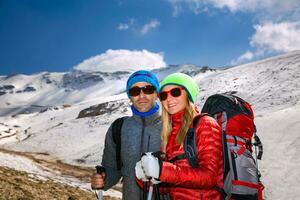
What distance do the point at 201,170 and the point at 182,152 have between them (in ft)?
1.09

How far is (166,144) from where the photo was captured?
12.3 ft

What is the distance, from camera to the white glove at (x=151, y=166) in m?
3.12

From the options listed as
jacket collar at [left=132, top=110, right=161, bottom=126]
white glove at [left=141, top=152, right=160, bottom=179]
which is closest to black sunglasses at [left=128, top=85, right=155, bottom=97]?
jacket collar at [left=132, top=110, right=161, bottom=126]

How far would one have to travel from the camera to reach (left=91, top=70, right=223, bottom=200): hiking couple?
125 inches

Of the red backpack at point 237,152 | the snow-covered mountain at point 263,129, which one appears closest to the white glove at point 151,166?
the red backpack at point 237,152

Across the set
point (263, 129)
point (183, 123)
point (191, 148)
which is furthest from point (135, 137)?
point (263, 129)

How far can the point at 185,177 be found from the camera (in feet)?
10.4

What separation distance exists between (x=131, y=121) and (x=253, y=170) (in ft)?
5.63

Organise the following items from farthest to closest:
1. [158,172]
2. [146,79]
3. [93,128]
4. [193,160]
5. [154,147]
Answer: [93,128]
[146,79]
[154,147]
[193,160]
[158,172]

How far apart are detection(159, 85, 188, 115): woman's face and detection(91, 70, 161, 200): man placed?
600 mm

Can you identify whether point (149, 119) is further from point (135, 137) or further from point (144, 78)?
point (144, 78)

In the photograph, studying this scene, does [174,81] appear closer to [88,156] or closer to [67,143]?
[88,156]

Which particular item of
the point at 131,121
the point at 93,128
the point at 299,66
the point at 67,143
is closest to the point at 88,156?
the point at 67,143

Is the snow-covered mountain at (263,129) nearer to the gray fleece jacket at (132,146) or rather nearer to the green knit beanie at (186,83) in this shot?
the gray fleece jacket at (132,146)
